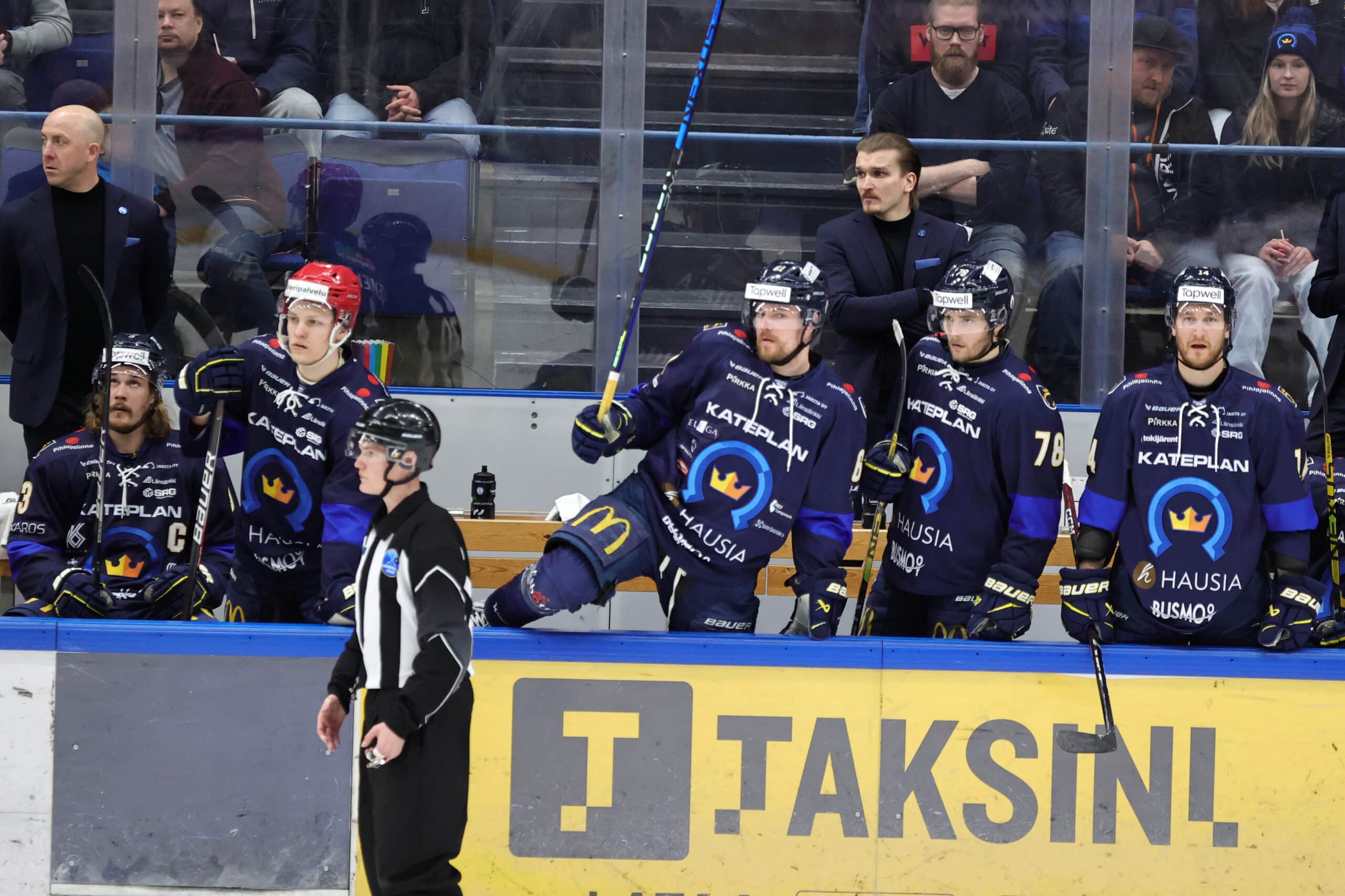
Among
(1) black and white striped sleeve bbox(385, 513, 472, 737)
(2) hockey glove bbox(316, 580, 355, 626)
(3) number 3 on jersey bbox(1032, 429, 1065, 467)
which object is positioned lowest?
(2) hockey glove bbox(316, 580, 355, 626)

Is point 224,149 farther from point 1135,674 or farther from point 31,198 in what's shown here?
point 1135,674

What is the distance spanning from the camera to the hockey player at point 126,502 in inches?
170

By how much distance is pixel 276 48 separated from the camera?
6.19 m

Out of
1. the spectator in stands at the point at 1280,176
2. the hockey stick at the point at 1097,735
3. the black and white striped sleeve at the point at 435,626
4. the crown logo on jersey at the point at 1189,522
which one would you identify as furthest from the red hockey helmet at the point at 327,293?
the spectator in stands at the point at 1280,176

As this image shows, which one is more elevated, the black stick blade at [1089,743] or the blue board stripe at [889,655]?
the blue board stripe at [889,655]

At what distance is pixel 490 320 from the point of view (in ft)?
20.1

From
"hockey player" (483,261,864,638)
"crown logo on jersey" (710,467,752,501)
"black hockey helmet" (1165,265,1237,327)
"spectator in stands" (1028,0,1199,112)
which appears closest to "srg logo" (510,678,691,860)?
"hockey player" (483,261,864,638)

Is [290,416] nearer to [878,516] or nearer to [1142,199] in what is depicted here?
[878,516]

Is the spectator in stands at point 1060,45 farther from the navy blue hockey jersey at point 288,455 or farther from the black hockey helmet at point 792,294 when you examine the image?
the navy blue hockey jersey at point 288,455

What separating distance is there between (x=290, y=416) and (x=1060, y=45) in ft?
12.1

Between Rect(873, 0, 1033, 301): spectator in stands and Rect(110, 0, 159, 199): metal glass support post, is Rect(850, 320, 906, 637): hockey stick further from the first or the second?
Rect(110, 0, 159, 199): metal glass support post

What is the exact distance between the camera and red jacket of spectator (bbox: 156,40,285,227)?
6090 mm

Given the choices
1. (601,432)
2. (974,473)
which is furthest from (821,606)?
(601,432)

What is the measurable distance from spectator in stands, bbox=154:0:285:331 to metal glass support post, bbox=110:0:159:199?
0.11ft
